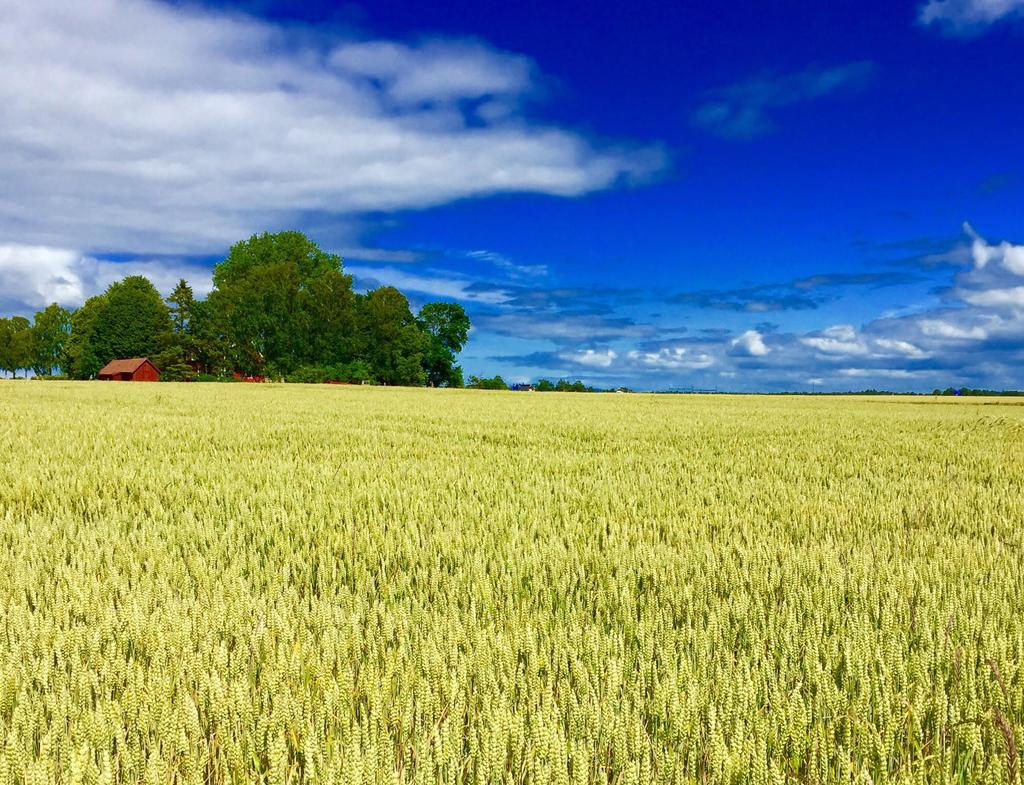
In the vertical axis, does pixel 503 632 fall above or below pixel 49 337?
below

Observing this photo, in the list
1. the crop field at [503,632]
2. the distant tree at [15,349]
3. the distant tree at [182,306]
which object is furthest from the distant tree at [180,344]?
the crop field at [503,632]

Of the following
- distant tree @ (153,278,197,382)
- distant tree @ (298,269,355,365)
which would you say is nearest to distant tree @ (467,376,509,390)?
distant tree @ (298,269,355,365)

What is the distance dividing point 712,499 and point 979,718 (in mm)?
3289

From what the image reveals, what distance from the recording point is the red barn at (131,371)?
71.9 metres

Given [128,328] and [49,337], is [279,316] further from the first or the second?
[49,337]

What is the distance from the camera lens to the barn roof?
2842 inches

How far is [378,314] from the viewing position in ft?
237

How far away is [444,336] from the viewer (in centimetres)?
7675

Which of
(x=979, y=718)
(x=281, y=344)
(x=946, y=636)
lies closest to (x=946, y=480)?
(x=946, y=636)

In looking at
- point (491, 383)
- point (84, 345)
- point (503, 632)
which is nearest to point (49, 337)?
point (84, 345)

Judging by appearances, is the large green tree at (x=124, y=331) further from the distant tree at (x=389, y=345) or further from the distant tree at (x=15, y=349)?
the distant tree at (x=15, y=349)

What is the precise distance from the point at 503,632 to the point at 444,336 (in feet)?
247

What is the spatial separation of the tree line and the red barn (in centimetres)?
133

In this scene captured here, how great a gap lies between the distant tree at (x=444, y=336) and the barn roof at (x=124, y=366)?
31950mm
